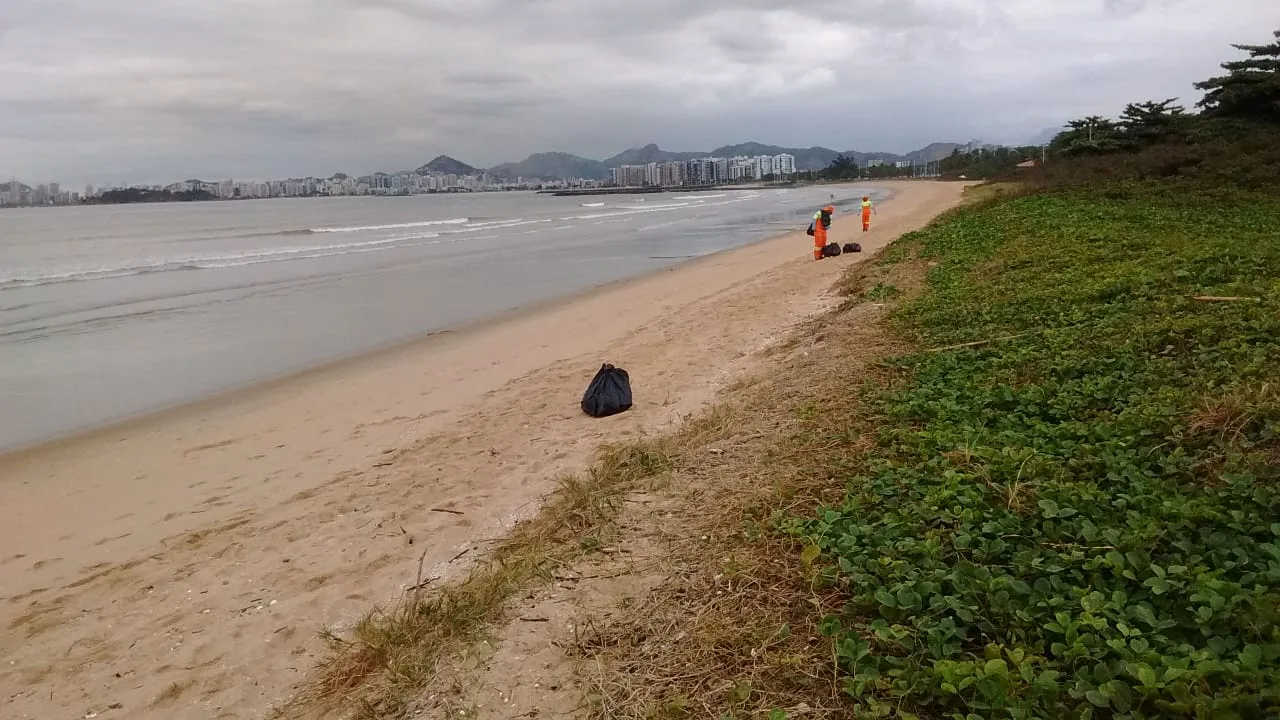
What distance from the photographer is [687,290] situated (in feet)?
52.0

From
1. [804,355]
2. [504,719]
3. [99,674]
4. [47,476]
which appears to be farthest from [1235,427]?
[47,476]

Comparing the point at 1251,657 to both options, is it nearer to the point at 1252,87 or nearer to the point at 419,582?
the point at 419,582

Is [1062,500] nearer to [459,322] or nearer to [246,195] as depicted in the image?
[459,322]

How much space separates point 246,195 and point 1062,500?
176m

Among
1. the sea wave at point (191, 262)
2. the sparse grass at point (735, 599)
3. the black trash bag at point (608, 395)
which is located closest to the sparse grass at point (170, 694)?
the sparse grass at point (735, 599)

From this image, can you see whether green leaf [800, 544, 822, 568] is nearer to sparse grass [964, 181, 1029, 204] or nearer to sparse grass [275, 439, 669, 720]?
sparse grass [275, 439, 669, 720]

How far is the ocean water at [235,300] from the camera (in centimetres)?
1026

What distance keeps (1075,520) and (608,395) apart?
183 inches

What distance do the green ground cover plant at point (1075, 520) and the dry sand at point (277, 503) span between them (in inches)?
100.0

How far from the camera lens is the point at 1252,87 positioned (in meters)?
25.0

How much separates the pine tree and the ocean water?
1579 centimetres

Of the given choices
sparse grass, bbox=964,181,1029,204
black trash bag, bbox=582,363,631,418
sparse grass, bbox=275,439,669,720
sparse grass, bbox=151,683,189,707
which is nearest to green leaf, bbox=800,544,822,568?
sparse grass, bbox=275,439,669,720

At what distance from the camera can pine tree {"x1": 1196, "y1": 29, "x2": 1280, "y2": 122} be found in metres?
24.4

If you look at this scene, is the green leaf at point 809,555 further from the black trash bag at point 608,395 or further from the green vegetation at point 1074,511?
the black trash bag at point 608,395
